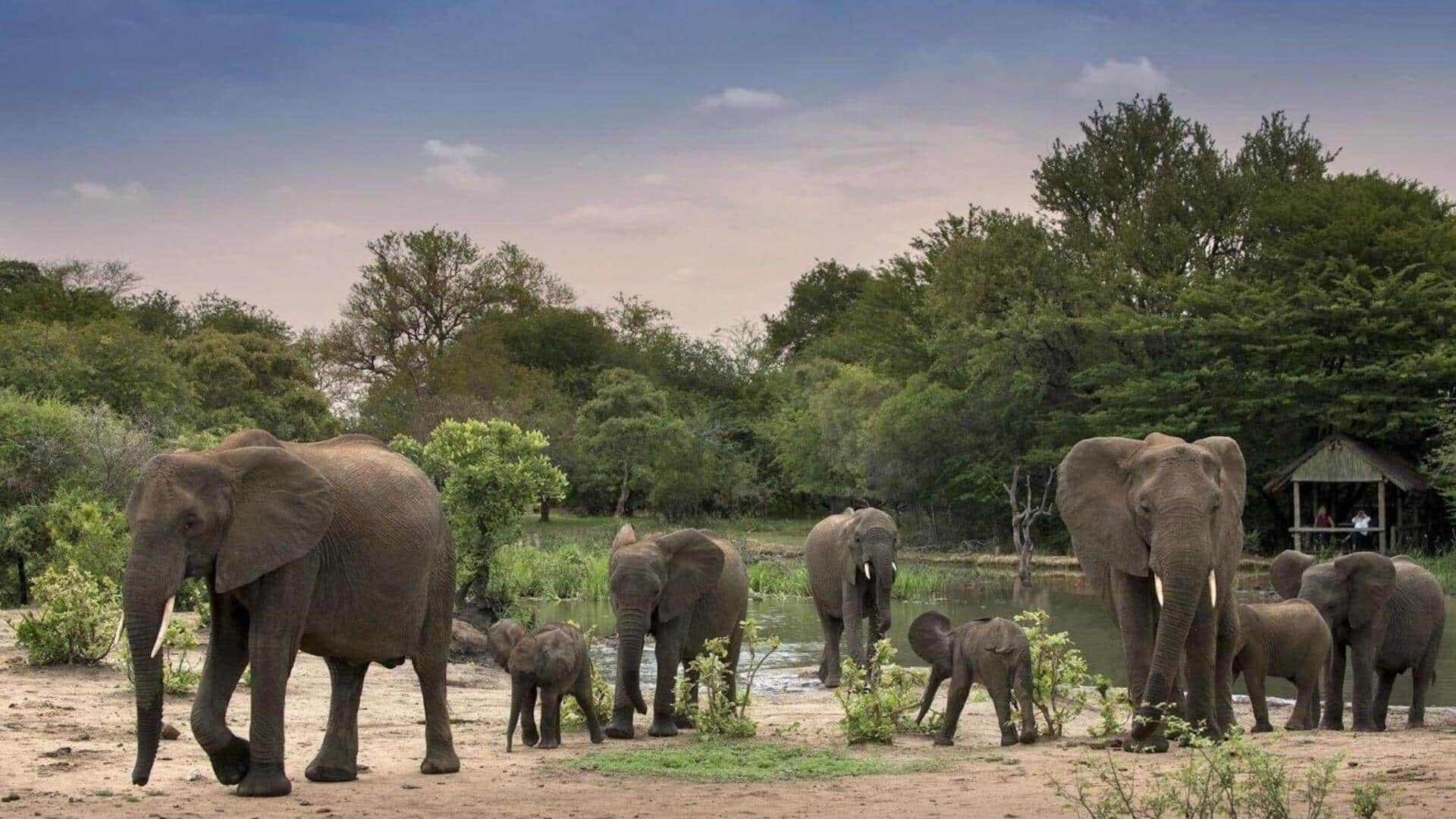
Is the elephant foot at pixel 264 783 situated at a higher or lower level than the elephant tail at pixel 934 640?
lower

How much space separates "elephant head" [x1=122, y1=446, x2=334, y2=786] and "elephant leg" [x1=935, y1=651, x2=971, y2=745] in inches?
226

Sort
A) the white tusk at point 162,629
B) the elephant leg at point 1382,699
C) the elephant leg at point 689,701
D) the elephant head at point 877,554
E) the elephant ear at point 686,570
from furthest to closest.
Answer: the elephant head at point 877,554 → the elephant leg at point 1382,699 → the elephant leg at point 689,701 → the elephant ear at point 686,570 → the white tusk at point 162,629

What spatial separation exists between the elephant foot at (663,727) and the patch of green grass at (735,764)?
1.15 meters

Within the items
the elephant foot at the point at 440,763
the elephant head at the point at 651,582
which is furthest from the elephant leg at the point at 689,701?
the elephant foot at the point at 440,763

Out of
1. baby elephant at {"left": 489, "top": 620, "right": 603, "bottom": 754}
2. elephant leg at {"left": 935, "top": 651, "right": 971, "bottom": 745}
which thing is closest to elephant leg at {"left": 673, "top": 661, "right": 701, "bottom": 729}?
baby elephant at {"left": 489, "top": 620, "right": 603, "bottom": 754}

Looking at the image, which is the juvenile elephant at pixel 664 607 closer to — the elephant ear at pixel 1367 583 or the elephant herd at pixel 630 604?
the elephant herd at pixel 630 604

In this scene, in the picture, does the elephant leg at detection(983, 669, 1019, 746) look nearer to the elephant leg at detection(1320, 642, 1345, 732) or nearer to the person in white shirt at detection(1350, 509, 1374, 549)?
the elephant leg at detection(1320, 642, 1345, 732)

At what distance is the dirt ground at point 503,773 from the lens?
8.92 m

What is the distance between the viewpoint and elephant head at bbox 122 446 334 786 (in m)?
8.58

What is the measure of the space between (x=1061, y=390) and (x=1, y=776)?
42808mm

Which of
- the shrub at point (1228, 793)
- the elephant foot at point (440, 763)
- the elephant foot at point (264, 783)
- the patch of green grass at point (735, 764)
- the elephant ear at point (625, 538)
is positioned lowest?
the patch of green grass at point (735, 764)

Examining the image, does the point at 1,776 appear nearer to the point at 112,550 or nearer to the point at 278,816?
the point at 278,816

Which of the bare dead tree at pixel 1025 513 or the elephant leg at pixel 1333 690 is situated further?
the bare dead tree at pixel 1025 513

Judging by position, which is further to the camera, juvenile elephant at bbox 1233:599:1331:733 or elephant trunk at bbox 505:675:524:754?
juvenile elephant at bbox 1233:599:1331:733
